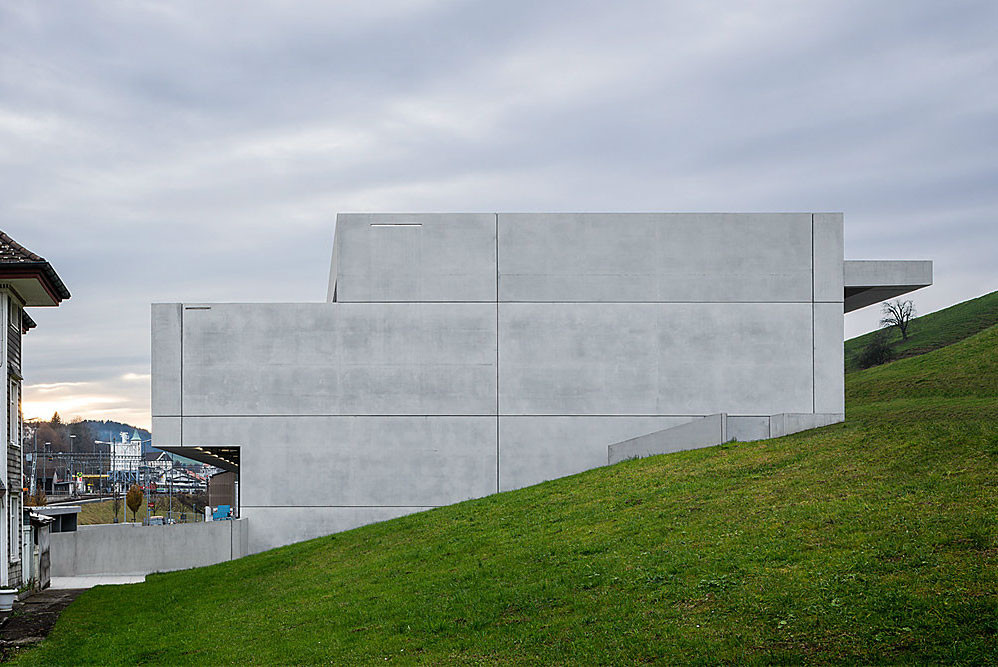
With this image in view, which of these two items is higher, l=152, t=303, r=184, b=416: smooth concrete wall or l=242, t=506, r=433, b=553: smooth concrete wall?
l=152, t=303, r=184, b=416: smooth concrete wall

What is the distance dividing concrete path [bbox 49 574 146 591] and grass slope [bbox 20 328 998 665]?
4996 millimetres

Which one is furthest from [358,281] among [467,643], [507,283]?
[467,643]

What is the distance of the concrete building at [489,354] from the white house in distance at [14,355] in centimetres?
1165

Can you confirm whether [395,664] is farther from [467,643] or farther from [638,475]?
[638,475]

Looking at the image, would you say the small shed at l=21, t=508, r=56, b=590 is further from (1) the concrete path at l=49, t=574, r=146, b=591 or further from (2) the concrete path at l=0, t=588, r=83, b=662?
(1) the concrete path at l=49, t=574, r=146, b=591

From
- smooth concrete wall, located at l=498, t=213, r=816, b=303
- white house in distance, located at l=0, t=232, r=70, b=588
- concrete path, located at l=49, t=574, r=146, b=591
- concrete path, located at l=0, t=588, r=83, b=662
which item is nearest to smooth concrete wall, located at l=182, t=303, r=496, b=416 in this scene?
smooth concrete wall, located at l=498, t=213, r=816, b=303

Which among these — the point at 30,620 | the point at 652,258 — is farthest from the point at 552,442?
the point at 30,620

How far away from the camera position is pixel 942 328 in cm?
10856

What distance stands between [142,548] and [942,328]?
94.7 m

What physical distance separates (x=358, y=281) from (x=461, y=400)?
19.1 feet

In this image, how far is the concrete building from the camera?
37000mm

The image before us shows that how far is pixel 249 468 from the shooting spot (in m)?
36.9

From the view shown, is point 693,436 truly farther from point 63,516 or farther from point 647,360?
point 63,516

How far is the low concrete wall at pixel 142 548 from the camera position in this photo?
1406 inches
